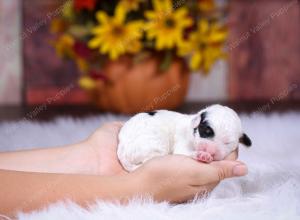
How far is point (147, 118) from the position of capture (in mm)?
1096

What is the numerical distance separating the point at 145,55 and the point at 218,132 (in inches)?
47.8

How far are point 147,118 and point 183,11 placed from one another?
1016mm

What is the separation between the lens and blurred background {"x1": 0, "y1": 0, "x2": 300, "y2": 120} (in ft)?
6.97

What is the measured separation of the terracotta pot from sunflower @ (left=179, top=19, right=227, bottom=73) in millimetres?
98

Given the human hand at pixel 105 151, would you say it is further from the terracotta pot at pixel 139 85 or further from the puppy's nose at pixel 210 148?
the terracotta pot at pixel 139 85

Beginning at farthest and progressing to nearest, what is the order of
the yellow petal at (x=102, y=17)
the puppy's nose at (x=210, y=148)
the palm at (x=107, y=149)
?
the yellow petal at (x=102, y=17) → the palm at (x=107, y=149) → the puppy's nose at (x=210, y=148)

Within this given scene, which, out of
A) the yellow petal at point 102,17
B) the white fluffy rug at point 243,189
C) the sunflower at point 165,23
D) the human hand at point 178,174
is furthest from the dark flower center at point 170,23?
the human hand at point 178,174

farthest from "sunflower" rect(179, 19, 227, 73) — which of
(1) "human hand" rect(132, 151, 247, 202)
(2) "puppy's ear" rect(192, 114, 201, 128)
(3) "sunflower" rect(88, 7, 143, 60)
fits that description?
(1) "human hand" rect(132, 151, 247, 202)

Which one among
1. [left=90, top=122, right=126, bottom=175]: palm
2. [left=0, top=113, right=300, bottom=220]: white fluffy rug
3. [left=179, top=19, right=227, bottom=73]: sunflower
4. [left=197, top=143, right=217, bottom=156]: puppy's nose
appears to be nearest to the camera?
[left=0, top=113, right=300, bottom=220]: white fluffy rug

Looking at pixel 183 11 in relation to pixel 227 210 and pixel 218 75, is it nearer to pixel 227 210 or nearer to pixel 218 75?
pixel 218 75

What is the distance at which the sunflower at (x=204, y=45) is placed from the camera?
84.3 inches

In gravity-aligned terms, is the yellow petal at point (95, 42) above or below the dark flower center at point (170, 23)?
below

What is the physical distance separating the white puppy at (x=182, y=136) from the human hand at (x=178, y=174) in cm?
3

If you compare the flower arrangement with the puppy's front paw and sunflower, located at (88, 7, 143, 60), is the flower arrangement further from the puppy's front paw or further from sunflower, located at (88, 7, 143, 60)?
the puppy's front paw
